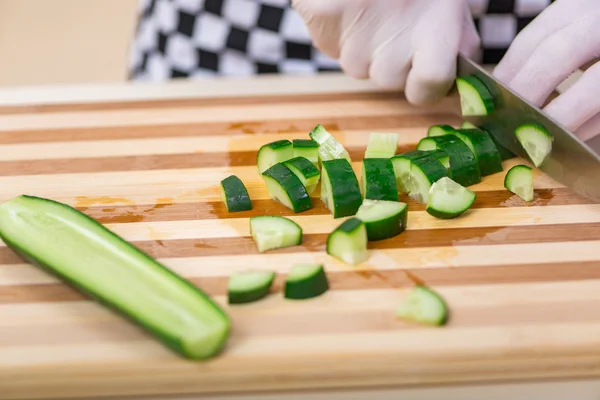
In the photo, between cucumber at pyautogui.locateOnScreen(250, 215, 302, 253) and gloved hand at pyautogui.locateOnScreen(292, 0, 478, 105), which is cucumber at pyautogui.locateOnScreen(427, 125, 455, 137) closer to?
gloved hand at pyautogui.locateOnScreen(292, 0, 478, 105)

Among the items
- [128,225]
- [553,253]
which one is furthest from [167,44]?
[553,253]

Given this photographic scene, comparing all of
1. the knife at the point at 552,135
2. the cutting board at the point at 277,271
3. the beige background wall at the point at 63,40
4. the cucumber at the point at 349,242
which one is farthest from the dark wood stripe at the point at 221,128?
the beige background wall at the point at 63,40

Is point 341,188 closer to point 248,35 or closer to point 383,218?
point 383,218

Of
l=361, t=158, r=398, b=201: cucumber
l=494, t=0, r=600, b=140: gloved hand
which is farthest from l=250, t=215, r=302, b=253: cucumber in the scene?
l=494, t=0, r=600, b=140: gloved hand

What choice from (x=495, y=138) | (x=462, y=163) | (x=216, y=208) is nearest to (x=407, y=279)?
(x=462, y=163)

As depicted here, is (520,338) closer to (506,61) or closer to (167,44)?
(506,61)
